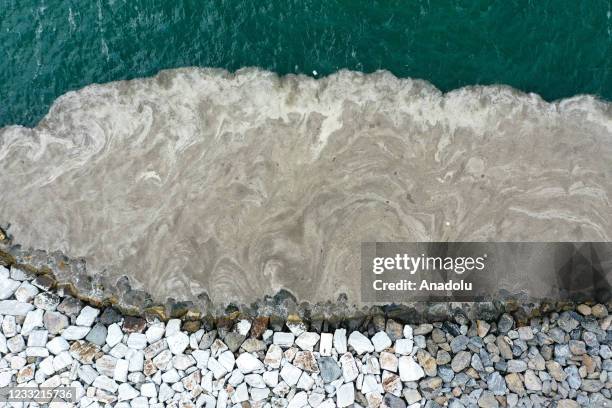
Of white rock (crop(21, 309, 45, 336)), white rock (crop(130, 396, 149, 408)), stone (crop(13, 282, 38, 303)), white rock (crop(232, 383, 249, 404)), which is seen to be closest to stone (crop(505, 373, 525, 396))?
white rock (crop(232, 383, 249, 404))

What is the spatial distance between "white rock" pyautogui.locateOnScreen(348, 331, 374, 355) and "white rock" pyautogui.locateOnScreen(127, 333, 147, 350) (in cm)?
222

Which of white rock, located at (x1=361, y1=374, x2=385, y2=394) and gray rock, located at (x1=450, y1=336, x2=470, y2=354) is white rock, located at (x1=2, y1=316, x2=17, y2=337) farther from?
gray rock, located at (x1=450, y1=336, x2=470, y2=354)

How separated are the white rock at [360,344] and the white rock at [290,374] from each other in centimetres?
63

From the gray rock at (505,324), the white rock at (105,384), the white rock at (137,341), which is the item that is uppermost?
the gray rock at (505,324)

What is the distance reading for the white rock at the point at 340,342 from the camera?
5.85 m

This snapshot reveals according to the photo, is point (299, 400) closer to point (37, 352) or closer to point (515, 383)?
point (515, 383)

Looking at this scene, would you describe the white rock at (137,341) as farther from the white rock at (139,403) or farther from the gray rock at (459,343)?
the gray rock at (459,343)

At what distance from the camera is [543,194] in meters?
5.93

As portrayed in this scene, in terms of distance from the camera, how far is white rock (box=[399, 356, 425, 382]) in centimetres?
579

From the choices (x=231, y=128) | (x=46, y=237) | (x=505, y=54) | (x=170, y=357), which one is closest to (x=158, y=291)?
(x=170, y=357)

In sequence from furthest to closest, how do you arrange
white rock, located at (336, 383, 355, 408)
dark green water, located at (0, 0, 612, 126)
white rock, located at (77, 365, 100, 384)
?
dark green water, located at (0, 0, 612, 126), white rock, located at (77, 365, 100, 384), white rock, located at (336, 383, 355, 408)

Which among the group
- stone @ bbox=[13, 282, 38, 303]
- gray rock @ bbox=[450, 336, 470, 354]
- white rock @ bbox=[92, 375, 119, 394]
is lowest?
white rock @ bbox=[92, 375, 119, 394]

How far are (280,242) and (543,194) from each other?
114 inches

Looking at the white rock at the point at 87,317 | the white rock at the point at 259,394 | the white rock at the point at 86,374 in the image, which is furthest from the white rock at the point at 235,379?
the white rock at the point at 87,317
